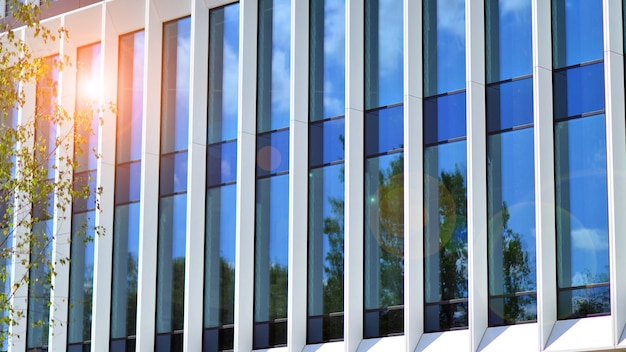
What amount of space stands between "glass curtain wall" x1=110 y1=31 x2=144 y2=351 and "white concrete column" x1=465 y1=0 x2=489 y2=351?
9773 millimetres

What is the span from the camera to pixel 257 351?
82.3 ft

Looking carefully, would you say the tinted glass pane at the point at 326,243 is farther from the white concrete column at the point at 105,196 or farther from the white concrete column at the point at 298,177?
the white concrete column at the point at 105,196

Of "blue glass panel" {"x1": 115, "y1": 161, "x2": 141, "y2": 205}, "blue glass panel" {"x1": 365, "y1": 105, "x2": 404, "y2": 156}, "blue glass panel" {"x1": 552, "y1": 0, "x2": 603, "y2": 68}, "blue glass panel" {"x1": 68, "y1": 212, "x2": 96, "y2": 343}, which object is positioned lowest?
"blue glass panel" {"x1": 68, "y1": 212, "x2": 96, "y2": 343}

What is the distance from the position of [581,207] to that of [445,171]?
3.14 metres

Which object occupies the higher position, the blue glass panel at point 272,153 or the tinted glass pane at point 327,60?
the tinted glass pane at point 327,60

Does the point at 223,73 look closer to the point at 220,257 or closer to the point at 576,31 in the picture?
the point at 220,257

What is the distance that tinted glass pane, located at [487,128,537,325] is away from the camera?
69.7 feet

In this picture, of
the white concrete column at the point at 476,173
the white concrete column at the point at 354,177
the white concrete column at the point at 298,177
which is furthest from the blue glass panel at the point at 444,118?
the white concrete column at the point at 298,177

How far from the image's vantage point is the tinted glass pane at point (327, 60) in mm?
25141

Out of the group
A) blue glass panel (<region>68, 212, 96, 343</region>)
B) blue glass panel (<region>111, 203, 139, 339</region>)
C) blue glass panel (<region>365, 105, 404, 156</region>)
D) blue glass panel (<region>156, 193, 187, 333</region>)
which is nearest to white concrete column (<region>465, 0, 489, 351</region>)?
blue glass panel (<region>365, 105, 404, 156</region>)

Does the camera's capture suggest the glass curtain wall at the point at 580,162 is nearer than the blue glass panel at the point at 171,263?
Yes

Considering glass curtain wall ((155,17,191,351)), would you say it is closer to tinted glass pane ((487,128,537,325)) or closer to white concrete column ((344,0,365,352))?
white concrete column ((344,0,365,352))

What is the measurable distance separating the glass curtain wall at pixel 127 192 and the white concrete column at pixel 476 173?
9773 millimetres

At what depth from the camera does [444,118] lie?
22.9 metres
